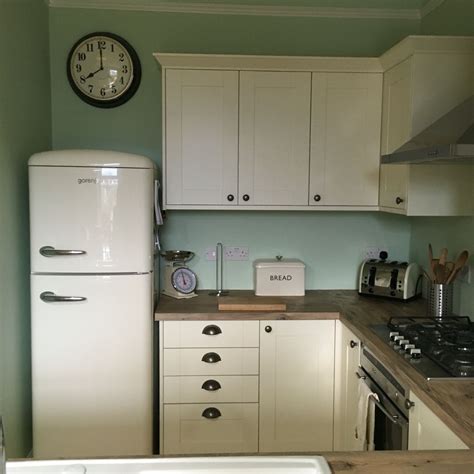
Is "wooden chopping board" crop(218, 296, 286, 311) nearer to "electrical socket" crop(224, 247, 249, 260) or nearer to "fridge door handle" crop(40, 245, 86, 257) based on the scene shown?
"electrical socket" crop(224, 247, 249, 260)

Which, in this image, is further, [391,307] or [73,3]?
[73,3]

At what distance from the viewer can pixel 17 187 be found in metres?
2.58

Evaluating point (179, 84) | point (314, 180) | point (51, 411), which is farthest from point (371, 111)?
point (51, 411)

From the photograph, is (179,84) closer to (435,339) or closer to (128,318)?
(128,318)

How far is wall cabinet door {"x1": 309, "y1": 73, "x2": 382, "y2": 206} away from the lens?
2889 millimetres

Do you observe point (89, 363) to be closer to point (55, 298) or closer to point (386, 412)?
point (55, 298)

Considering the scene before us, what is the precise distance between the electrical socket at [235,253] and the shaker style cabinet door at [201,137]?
43cm

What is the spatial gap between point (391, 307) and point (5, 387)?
2.04m

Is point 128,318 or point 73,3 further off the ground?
point 73,3

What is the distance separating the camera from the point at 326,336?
8.93ft

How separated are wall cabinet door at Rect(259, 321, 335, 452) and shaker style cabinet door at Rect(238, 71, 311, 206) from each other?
2.47 feet

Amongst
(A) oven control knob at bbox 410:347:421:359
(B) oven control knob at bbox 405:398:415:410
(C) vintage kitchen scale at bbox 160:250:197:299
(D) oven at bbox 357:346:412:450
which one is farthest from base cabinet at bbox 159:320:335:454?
(B) oven control knob at bbox 405:398:415:410

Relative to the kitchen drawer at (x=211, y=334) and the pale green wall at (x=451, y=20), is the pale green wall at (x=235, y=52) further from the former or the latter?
the kitchen drawer at (x=211, y=334)

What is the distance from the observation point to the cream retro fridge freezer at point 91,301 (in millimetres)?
2482
